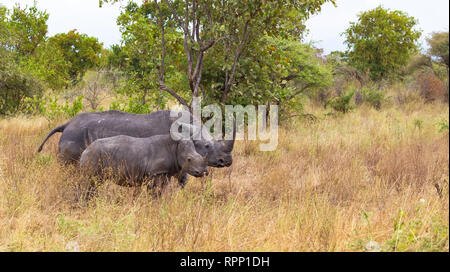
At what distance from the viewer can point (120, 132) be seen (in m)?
6.80

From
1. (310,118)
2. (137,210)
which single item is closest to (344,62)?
(310,118)

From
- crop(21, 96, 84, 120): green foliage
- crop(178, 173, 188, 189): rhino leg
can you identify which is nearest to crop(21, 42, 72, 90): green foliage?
crop(21, 96, 84, 120): green foliage

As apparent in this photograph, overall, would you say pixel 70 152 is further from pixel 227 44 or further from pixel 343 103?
pixel 343 103

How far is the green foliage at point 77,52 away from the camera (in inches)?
888

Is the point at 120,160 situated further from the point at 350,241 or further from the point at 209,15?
the point at 209,15

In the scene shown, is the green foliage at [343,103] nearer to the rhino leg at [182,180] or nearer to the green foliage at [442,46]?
the green foliage at [442,46]

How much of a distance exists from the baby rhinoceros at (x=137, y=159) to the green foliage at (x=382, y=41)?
15.8 meters

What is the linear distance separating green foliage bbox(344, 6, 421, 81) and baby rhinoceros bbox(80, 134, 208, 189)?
51.7 feet

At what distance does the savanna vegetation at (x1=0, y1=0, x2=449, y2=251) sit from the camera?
4.14m

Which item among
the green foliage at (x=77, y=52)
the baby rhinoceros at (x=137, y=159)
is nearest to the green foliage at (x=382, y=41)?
the green foliage at (x=77, y=52)

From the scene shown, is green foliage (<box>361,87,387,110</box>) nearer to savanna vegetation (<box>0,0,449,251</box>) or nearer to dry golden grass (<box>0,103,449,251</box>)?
savanna vegetation (<box>0,0,449,251</box>)

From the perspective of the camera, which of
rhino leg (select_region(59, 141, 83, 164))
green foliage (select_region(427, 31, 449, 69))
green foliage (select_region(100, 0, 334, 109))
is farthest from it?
green foliage (select_region(100, 0, 334, 109))

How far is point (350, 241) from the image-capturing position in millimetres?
4086

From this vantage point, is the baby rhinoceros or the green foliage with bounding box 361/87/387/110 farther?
the green foliage with bounding box 361/87/387/110
